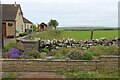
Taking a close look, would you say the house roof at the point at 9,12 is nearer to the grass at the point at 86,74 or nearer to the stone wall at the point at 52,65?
the stone wall at the point at 52,65

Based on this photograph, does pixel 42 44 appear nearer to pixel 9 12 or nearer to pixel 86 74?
pixel 86 74

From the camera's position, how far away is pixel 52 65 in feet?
25.9

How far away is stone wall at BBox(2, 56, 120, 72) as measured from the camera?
310 inches

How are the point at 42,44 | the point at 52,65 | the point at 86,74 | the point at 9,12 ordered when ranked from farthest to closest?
the point at 9,12 → the point at 42,44 → the point at 52,65 → the point at 86,74

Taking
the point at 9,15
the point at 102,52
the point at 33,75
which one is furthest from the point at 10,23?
the point at 33,75

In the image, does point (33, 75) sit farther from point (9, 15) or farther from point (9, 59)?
point (9, 15)

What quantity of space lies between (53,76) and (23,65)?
48.2 inches

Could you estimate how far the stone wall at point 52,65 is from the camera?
25.8ft

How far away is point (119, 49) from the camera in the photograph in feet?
31.2

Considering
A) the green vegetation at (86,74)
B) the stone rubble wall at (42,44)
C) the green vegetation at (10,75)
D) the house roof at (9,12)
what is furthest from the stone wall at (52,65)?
the house roof at (9,12)

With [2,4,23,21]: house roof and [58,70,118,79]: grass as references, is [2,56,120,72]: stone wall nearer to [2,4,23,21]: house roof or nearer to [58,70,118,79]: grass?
[58,70,118,79]: grass

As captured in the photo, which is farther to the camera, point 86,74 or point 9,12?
point 9,12

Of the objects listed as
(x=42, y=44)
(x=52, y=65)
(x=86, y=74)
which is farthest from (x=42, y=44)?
(x=86, y=74)

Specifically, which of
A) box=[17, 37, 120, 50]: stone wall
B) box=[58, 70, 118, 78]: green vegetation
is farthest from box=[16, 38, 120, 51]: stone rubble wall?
box=[58, 70, 118, 78]: green vegetation
